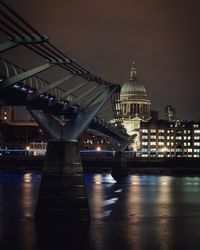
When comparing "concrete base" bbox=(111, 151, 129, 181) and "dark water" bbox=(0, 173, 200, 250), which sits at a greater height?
"concrete base" bbox=(111, 151, 129, 181)

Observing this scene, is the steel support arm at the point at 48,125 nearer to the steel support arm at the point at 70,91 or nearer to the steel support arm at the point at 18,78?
the steel support arm at the point at 70,91

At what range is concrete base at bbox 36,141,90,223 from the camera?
51.0m

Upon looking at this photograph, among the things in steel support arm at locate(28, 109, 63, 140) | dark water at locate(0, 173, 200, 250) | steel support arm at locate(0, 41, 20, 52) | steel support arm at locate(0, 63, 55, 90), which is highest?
steel support arm at locate(0, 41, 20, 52)

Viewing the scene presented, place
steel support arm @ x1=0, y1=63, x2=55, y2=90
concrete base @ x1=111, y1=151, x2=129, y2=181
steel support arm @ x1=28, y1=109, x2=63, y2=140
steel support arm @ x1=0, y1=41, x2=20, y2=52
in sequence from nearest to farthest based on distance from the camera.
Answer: steel support arm @ x1=0, y1=41, x2=20, y2=52, steel support arm @ x1=0, y1=63, x2=55, y2=90, steel support arm @ x1=28, y1=109, x2=63, y2=140, concrete base @ x1=111, y1=151, x2=129, y2=181

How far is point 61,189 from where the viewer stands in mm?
51406

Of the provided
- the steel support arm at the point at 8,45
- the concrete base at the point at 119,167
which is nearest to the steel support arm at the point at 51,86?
the steel support arm at the point at 8,45

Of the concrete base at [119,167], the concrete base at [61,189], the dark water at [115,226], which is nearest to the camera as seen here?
the dark water at [115,226]

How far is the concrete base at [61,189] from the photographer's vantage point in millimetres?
51031

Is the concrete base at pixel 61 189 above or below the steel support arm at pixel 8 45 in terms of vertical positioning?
below

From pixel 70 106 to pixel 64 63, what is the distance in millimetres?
11105

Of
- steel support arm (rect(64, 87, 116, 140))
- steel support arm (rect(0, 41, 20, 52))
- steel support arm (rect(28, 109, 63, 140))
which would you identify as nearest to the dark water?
steel support arm (rect(28, 109, 63, 140))

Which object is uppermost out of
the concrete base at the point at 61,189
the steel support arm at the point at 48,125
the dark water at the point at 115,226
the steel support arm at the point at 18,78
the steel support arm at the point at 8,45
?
the steel support arm at the point at 8,45

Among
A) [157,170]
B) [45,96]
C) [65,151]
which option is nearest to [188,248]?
[65,151]

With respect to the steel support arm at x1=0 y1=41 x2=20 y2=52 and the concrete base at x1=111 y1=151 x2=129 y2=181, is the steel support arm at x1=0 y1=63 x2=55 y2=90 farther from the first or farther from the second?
the concrete base at x1=111 y1=151 x2=129 y2=181
